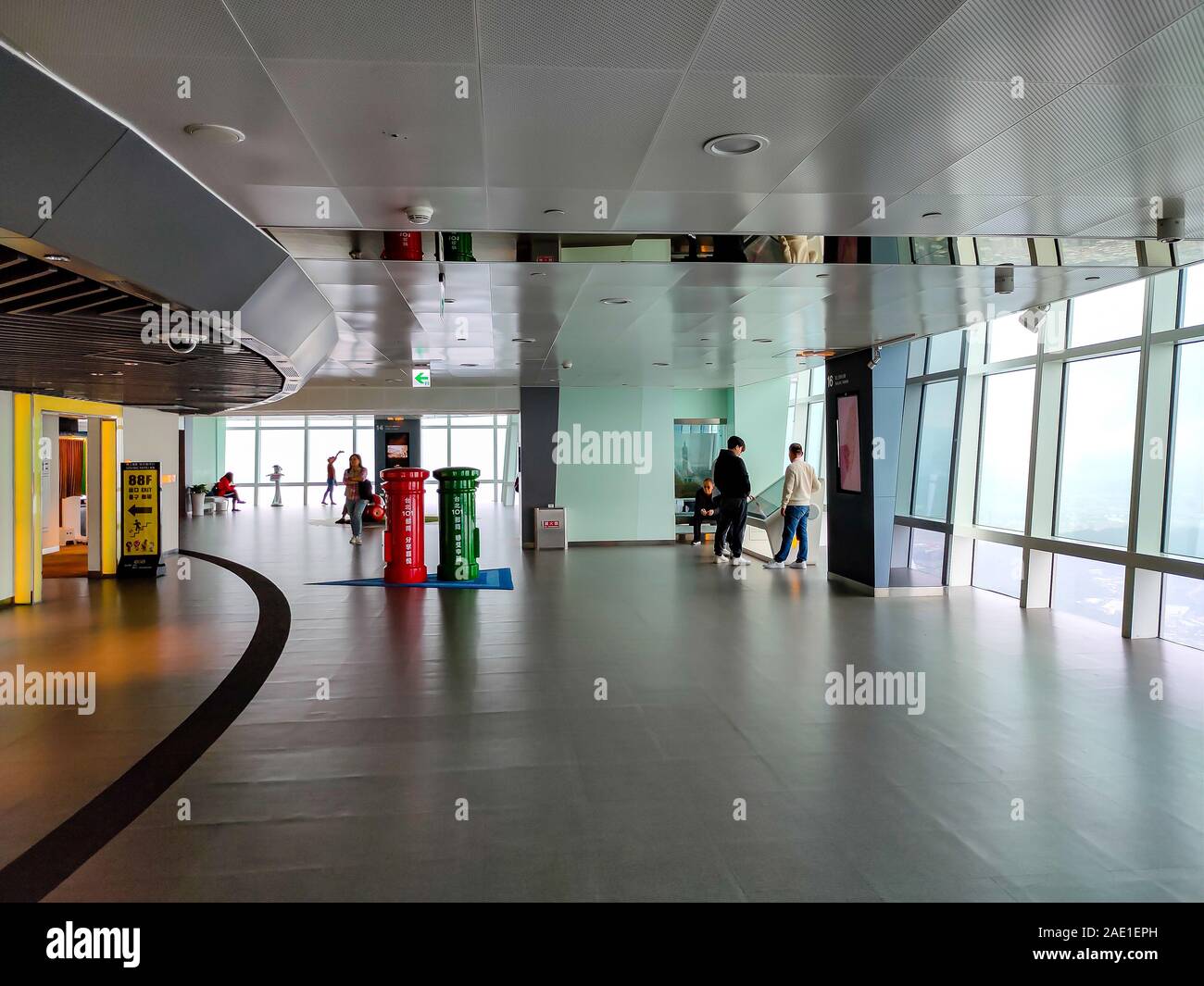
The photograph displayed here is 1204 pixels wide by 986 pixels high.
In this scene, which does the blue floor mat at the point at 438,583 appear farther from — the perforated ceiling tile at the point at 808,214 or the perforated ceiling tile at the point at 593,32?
the perforated ceiling tile at the point at 593,32

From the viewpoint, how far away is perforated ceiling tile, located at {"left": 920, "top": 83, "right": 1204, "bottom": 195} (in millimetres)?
3775

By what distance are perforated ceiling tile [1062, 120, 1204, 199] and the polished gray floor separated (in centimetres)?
350

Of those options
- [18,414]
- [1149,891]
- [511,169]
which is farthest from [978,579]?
[18,414]

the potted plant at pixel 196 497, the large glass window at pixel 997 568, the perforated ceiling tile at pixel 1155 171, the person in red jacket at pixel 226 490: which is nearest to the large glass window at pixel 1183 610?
the large glass window at pixel 997 568

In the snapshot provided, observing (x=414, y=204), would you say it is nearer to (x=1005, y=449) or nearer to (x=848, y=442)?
(x=848, y=442)

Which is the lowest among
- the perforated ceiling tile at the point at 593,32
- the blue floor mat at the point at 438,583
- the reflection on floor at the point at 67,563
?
the reflection on floor at the point at 67,563

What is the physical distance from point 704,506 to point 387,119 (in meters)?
14.4

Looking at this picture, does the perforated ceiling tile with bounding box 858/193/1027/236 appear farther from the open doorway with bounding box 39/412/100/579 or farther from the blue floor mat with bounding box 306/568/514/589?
the open doorway with bounding box 39/412/100/579

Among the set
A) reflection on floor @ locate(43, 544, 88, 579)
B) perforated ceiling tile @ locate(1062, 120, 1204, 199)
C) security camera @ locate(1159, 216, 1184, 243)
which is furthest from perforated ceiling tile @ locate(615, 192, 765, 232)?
reflection on floor @ locate(43, 544, 88, 579)

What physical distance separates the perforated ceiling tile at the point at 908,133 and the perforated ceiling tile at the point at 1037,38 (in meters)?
0.13

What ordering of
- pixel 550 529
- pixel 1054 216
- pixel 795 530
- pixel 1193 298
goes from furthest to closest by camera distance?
pixel 550 529, pixel 795 530, pixel 1193 298, pixel 1054 216

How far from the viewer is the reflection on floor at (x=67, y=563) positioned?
13.1m
